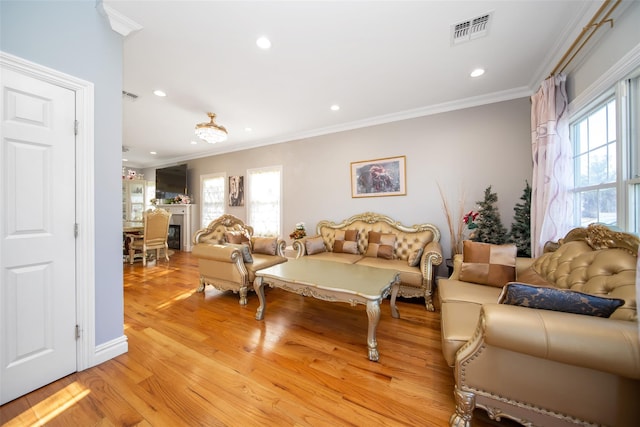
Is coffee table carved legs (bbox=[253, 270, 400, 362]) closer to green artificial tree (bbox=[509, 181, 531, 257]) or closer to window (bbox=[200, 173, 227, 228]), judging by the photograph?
green artificial tree (bbox=[509, 181, 531, 257])

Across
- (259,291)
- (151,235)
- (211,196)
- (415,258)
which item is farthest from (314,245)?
(211,196)

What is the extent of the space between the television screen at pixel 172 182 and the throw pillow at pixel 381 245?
558 centimetres

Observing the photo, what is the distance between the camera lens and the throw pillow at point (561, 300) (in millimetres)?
1016

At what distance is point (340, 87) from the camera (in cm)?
286

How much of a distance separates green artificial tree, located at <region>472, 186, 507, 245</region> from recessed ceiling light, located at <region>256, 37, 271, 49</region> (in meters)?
3.15

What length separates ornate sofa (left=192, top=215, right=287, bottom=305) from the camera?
2.86m

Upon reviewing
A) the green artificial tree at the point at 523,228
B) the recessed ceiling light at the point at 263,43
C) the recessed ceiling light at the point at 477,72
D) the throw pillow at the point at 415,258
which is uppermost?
the recessed ceiling light at the point at 477,72

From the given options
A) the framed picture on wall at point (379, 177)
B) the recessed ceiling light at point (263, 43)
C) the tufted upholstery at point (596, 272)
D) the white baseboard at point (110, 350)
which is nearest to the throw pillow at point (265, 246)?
the framed picture on wall at point (379, 177)

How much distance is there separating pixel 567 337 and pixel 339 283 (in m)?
1.40

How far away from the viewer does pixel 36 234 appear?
142 cm

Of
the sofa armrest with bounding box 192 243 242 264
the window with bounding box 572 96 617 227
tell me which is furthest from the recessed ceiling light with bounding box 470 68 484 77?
the sofa armrest with bounding box 192 243 242 264

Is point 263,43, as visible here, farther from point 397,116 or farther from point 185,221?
point 185,221

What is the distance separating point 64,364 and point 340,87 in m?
3.62

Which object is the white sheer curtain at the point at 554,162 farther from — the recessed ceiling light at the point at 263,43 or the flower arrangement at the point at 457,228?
the recessed ceiling light at the point at 263,43
